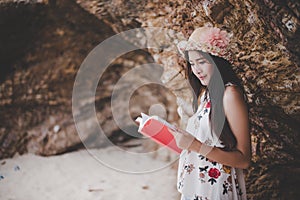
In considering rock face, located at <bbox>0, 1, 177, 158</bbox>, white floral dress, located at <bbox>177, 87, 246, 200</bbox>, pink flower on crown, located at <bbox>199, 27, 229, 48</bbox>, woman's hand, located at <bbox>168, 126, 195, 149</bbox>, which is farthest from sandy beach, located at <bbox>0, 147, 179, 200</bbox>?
pink flower on crown, located at <bbox>199, 27, 229, 48</bbox>

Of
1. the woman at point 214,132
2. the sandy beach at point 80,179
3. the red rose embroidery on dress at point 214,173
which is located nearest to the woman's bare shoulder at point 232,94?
the woman at point 214,132

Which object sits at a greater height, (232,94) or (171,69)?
(232,94)

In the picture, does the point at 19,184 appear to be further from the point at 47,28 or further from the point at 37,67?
the point at 47,28

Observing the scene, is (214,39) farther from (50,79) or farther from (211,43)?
(50,79)

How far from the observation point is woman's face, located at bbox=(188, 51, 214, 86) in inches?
57.1

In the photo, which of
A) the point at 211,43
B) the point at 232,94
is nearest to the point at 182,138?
the point at 232,94

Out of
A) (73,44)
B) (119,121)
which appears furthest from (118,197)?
(73,44)

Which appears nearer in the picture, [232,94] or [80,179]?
[232,94]

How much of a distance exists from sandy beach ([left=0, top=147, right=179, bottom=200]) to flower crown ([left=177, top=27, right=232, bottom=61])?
80cm

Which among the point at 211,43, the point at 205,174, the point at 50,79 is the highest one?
the point at 211,43

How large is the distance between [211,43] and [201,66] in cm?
7

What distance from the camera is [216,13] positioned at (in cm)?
171

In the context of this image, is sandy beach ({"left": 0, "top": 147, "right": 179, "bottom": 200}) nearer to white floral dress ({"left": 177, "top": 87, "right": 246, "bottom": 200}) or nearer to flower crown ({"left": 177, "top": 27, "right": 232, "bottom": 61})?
white floral dress ({"left": 177, "top": 87, "right": 246, "bottom": 200})

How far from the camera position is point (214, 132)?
144 centimetres
